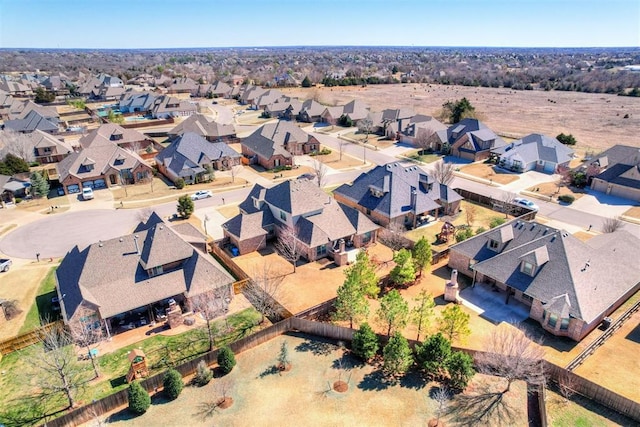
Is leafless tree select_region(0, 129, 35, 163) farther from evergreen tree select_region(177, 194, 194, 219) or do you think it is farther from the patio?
the patio

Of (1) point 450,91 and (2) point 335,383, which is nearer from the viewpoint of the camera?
(2) point 335,383

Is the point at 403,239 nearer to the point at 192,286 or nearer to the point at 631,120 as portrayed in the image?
the point at 192,286

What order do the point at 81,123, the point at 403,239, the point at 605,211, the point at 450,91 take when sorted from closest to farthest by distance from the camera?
the point at 403,239
the point at 605,211
the point at 81,123
the point at 450,91

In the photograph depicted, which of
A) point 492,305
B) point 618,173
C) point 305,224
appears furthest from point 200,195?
point 618,173

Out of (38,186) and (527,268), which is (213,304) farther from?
(38,186)

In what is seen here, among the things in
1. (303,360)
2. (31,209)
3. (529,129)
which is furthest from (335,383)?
(529,129)
